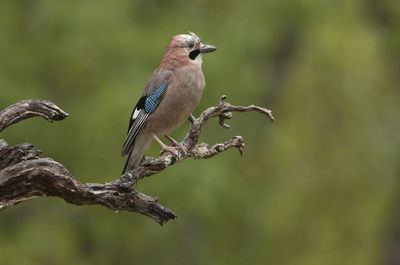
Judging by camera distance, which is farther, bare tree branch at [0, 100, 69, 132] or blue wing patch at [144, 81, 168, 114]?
blue wing patch at [144, 81, 168, 114]

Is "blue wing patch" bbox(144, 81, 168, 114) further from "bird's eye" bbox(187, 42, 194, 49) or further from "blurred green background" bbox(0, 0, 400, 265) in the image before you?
"blurred green background" bbox(0, 0, 400, 265)


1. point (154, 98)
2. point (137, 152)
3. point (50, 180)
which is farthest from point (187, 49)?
point (50, 180)

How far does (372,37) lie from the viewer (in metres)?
18.6

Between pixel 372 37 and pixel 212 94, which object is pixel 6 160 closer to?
pixel 212 94

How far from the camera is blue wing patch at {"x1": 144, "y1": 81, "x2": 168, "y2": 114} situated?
8.34m

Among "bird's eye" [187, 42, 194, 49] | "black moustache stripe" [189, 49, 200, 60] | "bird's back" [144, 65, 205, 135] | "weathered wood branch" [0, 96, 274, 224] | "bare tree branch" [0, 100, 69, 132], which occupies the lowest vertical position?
"weathered wood branch" [0, 96, 274, 224]

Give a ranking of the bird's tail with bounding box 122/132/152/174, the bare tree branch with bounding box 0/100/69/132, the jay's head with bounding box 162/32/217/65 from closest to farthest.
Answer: the bare tree branch with bounding box 0/100/69/132 → the bird's tail with bounding box 122/132/152/174 → the jay's head with bounding box 162/32/217/65

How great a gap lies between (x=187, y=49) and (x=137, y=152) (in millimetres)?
1319

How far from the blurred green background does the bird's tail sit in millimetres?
4796

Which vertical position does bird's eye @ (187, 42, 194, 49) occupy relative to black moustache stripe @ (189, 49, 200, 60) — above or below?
above

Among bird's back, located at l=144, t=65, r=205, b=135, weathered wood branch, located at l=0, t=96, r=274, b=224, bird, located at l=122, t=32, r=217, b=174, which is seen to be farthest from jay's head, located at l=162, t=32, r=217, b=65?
weathered wood branch, located at l=0, t=96, r=274, b=224

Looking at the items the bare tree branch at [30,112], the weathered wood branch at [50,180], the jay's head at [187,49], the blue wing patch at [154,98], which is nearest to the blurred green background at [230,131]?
the jay's head at [187,49]

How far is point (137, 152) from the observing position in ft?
26.7

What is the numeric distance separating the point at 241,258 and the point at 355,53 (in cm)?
525
